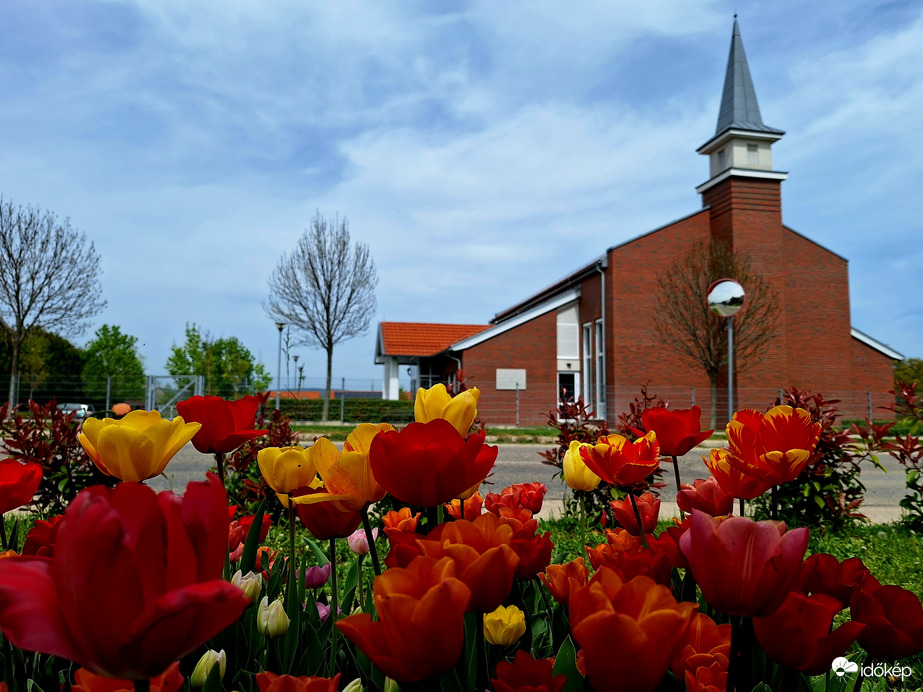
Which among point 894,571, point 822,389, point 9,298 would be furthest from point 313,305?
point 894,571

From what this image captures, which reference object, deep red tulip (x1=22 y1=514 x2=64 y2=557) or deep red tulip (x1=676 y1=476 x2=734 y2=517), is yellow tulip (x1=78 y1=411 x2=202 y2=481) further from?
deep red tulip (x1=676 y1=476 x2=734 y2=517)

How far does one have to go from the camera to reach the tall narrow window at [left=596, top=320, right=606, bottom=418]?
75.9 feet

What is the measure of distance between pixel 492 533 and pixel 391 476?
0.52 ft

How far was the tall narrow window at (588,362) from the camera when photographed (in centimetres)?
2456

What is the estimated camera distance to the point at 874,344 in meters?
24.8

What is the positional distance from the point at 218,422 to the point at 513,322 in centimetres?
2364

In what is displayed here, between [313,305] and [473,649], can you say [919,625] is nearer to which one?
[473,649]

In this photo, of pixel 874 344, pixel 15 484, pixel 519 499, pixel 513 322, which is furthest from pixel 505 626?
pixel 874 344

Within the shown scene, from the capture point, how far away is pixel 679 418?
4.69 feet

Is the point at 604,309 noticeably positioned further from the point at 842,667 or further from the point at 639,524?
the point at 842,667

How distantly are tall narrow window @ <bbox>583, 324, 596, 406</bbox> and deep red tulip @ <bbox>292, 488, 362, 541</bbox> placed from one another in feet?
77.8

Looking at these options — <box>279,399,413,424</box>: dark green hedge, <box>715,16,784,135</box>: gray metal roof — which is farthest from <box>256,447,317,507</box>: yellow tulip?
<box>715,16,784,135</box>: gray metal roof

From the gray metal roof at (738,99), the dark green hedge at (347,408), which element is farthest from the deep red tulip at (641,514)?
the gray metal roof at (738,99)

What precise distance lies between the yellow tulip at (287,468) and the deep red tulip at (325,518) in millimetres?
34
